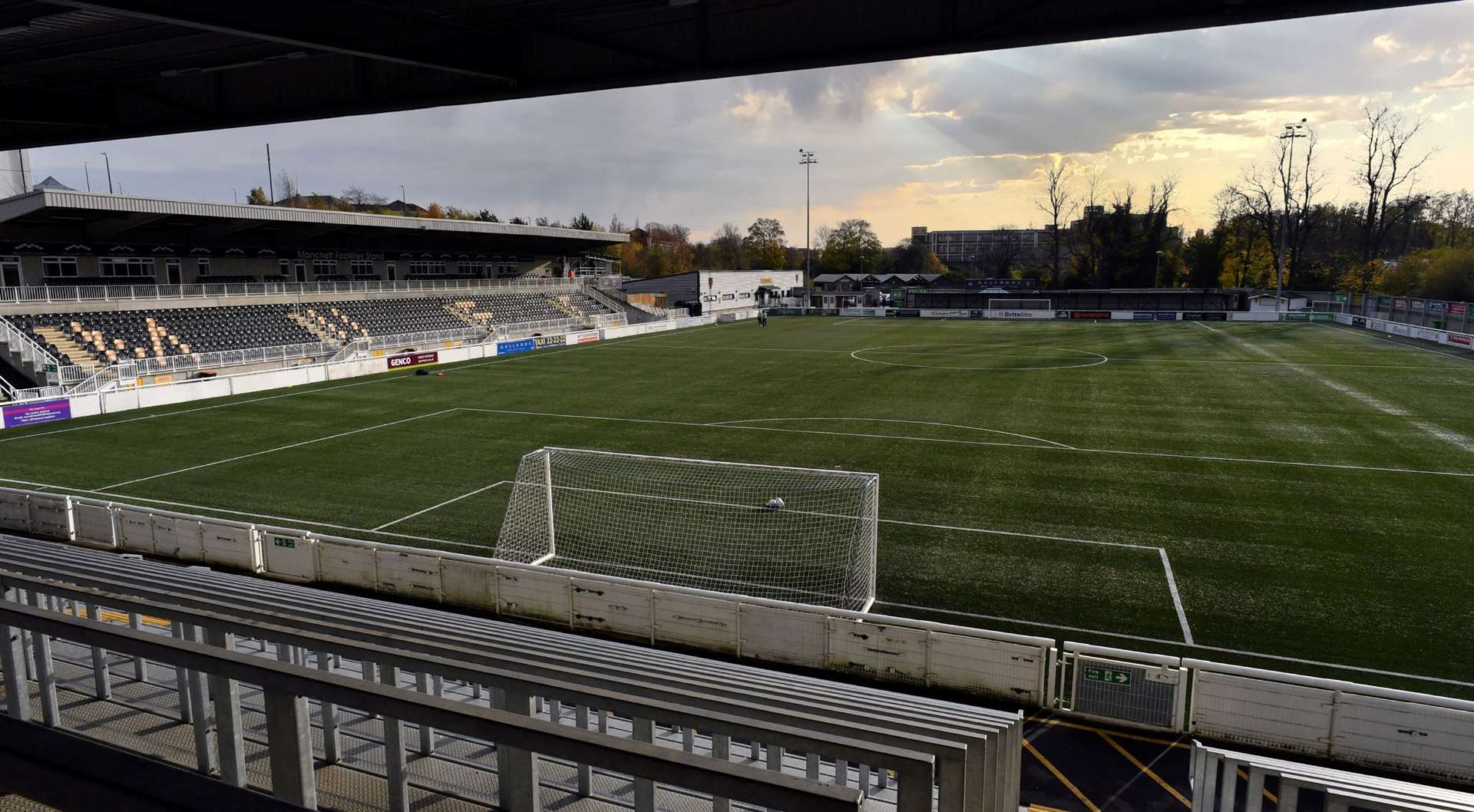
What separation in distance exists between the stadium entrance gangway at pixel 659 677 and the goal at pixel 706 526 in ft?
23.8

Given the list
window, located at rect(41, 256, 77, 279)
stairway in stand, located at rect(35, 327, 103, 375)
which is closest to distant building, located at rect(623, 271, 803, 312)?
window, located at rect(41, 256, 77, 279)

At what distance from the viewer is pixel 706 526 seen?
60.1ft

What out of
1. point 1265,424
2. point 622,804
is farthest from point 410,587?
point 1265,424

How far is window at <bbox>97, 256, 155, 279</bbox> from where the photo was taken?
45438 mm

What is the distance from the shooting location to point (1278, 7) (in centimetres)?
723

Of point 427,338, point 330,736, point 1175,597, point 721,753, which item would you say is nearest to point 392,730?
point 330,736

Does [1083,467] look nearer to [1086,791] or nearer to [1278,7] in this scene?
A: [1086,791]

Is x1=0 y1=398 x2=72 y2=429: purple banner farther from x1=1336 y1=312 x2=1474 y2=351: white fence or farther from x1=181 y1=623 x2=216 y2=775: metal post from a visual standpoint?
x1=1336 y1=312 x2=1474 y2=351: white fence

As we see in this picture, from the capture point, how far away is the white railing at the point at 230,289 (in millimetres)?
39031

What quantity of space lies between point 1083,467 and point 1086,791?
15.0 meters

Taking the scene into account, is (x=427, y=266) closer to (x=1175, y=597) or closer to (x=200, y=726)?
(x=1175, y=597)

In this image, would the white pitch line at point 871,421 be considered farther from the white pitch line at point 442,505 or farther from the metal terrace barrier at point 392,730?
the metal terrace barrier at point 392,730

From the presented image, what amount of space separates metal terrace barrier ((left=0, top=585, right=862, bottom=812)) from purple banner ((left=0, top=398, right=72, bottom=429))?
3296 cm

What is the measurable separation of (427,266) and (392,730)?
226ft
